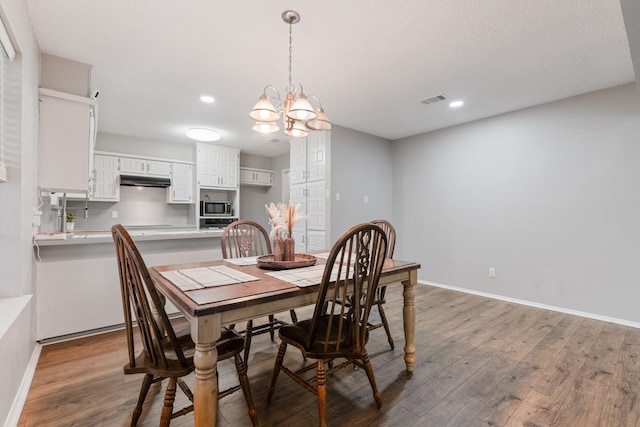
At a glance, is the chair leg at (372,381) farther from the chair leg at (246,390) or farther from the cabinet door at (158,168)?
the cabinet door at (158,168)

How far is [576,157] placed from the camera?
3271mm

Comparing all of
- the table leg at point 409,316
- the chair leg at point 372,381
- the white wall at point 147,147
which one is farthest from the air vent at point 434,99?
the white wall at point 147,147

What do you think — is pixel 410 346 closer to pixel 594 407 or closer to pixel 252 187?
pixel 594 407

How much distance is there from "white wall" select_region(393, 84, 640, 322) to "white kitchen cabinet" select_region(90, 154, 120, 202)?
5050 millimetres

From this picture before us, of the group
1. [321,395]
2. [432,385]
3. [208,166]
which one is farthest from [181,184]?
[432,385]

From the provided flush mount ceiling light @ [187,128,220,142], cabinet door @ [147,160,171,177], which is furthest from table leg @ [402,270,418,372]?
cabinet door @ [147,160,171,177]

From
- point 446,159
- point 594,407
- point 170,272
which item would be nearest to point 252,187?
point 446,159

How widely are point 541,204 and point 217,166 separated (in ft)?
17.2

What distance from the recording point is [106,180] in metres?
4.84

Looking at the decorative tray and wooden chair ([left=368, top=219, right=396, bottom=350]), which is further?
wooden chair ([left=368, top=219, right=396, bottom=350])

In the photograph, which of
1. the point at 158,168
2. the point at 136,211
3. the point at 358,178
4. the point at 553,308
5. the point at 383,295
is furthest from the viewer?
the point at 136,211

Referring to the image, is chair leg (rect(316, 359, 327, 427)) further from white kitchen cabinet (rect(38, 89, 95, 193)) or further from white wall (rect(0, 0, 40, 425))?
white kitchen cabinet (rect(38, 89, 95, 193))

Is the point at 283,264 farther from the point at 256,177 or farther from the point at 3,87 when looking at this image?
the point at 256,177

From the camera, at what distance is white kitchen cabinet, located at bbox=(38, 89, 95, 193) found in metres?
2.42
